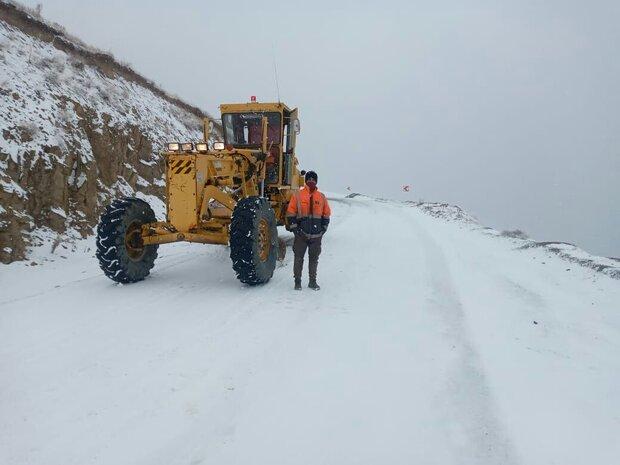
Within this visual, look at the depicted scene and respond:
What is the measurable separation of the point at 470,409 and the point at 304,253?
3641 millimetres

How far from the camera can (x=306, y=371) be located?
381 cm

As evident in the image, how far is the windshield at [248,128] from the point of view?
9.42 meters

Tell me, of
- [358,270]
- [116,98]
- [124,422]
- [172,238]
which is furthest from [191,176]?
[116,98]

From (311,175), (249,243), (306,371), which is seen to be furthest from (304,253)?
(306,371)

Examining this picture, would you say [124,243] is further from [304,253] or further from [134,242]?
[304,253]

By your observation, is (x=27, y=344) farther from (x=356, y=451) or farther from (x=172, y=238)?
(x=356, y=451)

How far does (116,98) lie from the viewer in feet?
42.2

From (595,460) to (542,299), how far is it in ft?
12.3

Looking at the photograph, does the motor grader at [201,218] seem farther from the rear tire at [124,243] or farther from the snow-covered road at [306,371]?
the snow-covered road at [306,371]

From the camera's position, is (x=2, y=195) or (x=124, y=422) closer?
(x=124, y=422)

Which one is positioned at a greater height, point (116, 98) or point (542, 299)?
point (116, 98)

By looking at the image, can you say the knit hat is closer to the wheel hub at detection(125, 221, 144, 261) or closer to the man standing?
the man standing

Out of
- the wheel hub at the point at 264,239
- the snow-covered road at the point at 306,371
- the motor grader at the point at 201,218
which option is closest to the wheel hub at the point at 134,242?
the motor grader at the point at 201,218

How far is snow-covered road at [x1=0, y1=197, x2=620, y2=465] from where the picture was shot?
2846mm
